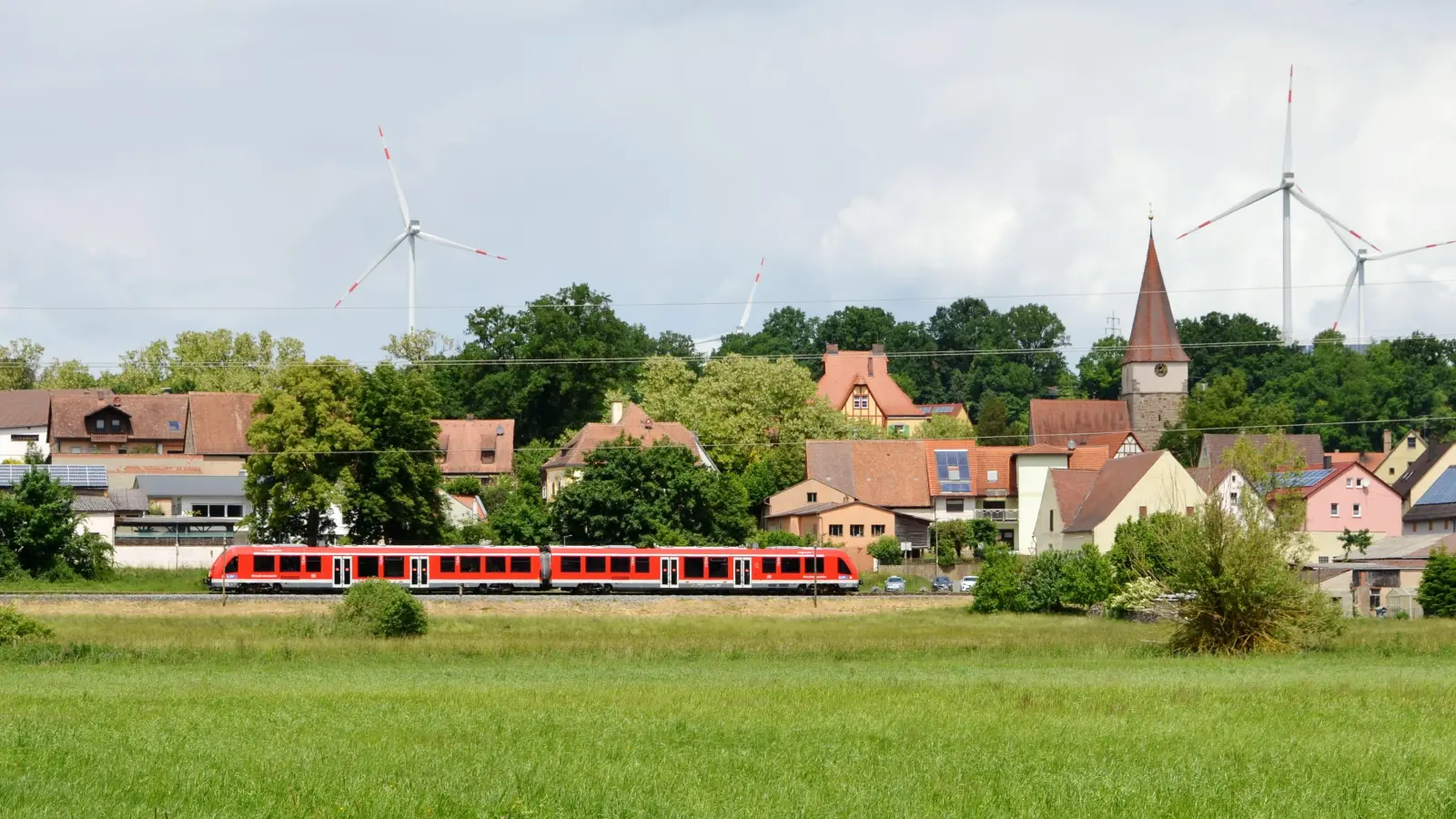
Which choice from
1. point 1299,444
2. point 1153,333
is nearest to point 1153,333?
point 1153,333

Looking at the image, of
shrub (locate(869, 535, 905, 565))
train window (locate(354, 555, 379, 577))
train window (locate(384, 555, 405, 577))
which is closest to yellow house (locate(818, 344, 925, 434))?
shrub (locate(869, 535, 905, 565))

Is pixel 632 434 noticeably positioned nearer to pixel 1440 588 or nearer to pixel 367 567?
pixel 367 567

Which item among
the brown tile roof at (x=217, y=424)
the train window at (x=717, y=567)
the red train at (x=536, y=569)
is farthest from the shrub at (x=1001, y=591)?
the brown tile roof at (x=217, y=424)

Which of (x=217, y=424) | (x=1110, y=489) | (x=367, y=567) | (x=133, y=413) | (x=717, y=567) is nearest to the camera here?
(x=367, y=567)

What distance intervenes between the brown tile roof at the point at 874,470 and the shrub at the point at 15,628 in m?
58.8

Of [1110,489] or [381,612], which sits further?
[1110,489]

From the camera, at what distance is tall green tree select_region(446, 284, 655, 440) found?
114750mm

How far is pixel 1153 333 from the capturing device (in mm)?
130750

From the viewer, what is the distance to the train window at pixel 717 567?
65188mm

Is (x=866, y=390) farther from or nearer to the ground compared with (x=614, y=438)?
farther from the ground

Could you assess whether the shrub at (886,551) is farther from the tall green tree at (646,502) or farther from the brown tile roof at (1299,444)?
the brown tile roof at (1299,444)

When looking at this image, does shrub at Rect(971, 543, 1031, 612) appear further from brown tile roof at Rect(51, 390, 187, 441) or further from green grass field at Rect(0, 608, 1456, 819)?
brown tile roof at Rect(51, 390, 187, 441)

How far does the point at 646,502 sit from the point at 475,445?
1682 inches

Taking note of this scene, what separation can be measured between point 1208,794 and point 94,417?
100281 mm
